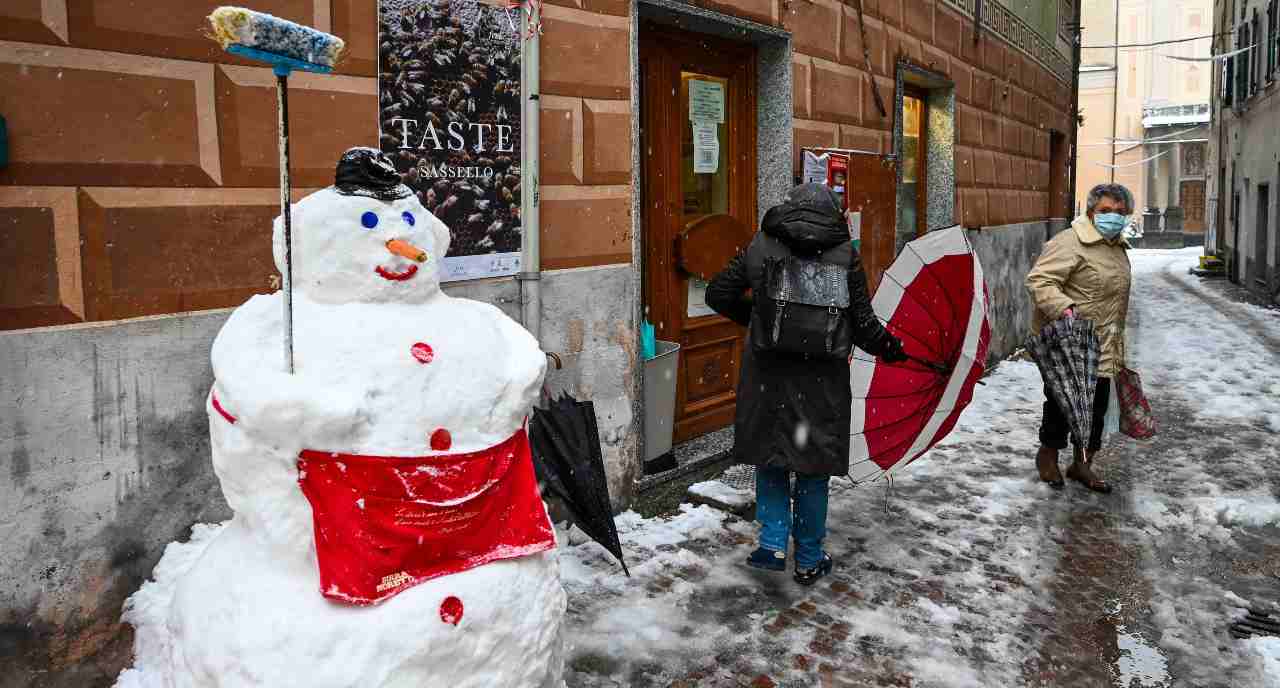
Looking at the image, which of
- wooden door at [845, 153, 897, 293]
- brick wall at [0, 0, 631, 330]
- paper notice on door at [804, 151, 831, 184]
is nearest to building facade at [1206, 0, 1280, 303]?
wooden door at [845, 153, 897, 293]

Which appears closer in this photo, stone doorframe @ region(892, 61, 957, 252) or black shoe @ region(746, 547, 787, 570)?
black shoe @ region(746, 547, 787, 570)

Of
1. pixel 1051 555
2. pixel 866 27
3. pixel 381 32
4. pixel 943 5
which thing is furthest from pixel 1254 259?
pixel 381 32

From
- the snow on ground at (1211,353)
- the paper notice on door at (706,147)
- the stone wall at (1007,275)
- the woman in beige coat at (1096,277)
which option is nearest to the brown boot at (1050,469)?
the woman in beige coat at (1096,277)

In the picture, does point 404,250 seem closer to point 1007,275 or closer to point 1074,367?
point 1074,367

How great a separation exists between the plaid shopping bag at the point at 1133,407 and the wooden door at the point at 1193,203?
3737 centimetres

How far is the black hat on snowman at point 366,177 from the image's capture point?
220cm

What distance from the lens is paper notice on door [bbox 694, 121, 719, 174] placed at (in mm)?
5500

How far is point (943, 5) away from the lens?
7.94 metres

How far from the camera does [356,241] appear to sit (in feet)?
7.09

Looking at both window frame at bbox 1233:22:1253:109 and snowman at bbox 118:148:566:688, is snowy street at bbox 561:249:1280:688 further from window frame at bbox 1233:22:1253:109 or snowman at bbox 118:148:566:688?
window frame at bbox 1233:22:1253:109

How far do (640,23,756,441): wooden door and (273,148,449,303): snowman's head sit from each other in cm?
298

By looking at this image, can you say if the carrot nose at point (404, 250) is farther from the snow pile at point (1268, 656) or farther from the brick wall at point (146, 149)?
the snow pile at point (1268, 656)

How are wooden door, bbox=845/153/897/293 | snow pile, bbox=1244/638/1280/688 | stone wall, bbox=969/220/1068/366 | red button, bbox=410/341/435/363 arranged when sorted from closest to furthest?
red button, bbox=410/341/435/363, snow pile, bbox=1244/638/1280/688, wooden door, bbox=845/153/897/293, stone wall, bbox=969/220/1068/366

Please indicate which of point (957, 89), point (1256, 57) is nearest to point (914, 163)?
point (957, 89)
